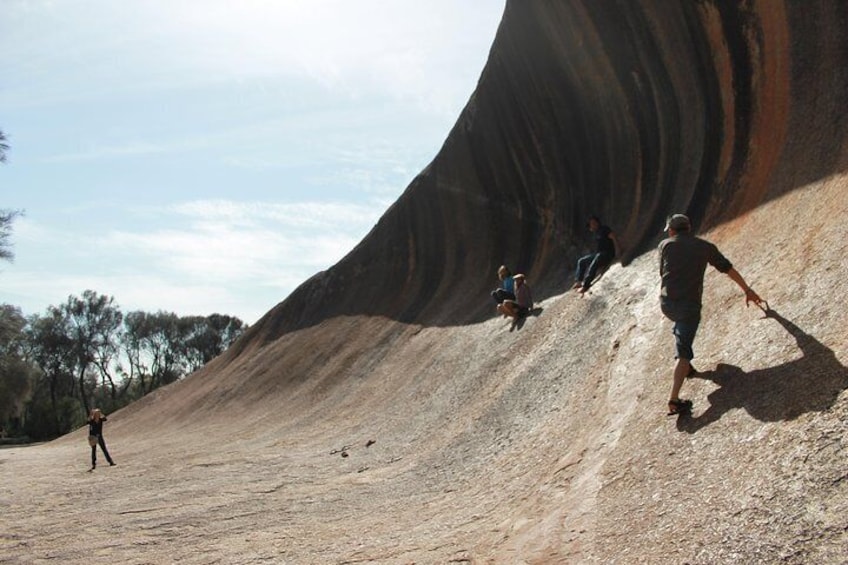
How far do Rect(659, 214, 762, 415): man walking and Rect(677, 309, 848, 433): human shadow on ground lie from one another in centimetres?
32

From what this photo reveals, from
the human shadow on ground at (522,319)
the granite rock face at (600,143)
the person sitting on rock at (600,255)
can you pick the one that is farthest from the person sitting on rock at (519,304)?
the person sitting on rock at (600,255)

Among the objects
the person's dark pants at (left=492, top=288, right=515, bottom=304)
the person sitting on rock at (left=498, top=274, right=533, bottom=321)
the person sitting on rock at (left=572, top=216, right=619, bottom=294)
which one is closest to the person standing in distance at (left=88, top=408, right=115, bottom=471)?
the person's dark pants at (left=492, top=288, right=515, bottom=304)

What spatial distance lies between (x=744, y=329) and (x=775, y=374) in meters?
1.17

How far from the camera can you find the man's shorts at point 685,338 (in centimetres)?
595

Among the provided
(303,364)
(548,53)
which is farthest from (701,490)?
(303,364)

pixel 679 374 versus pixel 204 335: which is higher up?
pixel 204 335

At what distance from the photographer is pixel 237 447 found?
15.5 metres

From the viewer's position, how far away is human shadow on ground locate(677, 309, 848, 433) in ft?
16.3

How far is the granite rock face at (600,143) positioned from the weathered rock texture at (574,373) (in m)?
0.05

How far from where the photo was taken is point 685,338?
6000mm

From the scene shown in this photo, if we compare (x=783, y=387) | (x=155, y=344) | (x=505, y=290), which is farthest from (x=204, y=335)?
(x=783, y=387)

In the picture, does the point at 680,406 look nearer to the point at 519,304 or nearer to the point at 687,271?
the point at 687,271

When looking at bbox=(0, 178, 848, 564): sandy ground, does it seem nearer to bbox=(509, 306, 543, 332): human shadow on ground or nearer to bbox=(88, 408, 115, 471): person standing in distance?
bbox=(509, 306, 543, 332): human shadow on ground

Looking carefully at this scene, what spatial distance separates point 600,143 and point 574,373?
274 inches
